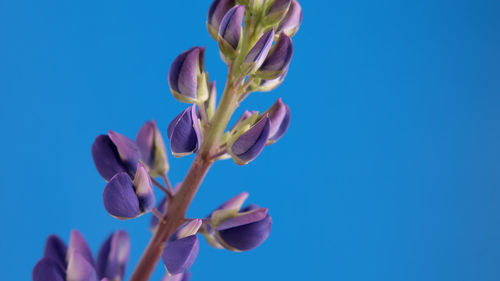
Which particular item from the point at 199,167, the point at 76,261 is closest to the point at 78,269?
the point at 76,261

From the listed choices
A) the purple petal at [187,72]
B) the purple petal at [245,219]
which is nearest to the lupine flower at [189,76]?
the purple petal at [187,72]

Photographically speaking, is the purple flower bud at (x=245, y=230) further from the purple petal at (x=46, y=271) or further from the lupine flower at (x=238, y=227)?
the purple petal at (x=46, y=271)

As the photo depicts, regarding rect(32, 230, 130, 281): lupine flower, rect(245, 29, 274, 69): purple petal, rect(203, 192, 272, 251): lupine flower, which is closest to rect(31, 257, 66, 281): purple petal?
rect(32, 230, 130, 281): lupine flower

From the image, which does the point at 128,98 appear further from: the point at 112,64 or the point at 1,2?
the point at 1,2

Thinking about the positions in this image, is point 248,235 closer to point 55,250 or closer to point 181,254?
point 181,254

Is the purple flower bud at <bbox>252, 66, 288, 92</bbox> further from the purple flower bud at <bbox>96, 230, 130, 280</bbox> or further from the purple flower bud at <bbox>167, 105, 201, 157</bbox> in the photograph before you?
the purple flower bud at <bbox>96, 230, 130, 280</bbox>

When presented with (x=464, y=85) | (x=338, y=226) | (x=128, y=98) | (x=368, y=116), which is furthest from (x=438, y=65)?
(x=128, y=98)
